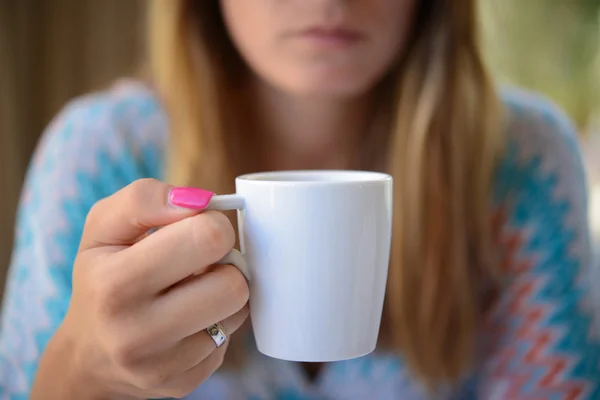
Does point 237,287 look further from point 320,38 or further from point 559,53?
point 559,53

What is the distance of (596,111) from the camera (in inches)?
41.3

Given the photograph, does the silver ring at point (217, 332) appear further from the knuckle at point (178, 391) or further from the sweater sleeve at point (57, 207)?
the sweater sleeve at point (57, 207)

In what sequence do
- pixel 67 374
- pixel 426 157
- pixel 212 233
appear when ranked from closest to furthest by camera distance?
pixel 212 233
pixel 67 374
pixel 426 157

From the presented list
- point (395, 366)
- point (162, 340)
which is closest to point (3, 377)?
point (162, 340)

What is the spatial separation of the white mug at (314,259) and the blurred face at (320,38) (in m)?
0.27

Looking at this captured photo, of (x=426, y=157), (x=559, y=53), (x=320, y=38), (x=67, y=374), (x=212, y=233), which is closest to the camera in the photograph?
(x=212, y=233)

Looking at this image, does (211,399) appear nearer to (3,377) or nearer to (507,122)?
(3,377)

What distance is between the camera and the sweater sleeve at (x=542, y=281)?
2.23 ft

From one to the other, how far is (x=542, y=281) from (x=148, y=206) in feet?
1.96

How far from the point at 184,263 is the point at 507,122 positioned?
25.2 inches

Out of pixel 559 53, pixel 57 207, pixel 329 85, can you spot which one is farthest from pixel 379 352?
pixel 559 53

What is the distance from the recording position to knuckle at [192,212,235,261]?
356 millimetres

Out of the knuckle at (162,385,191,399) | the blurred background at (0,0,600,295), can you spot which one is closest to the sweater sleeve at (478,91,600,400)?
the blurred background at (0,0,600,295)

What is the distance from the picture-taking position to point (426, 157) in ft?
2.34
